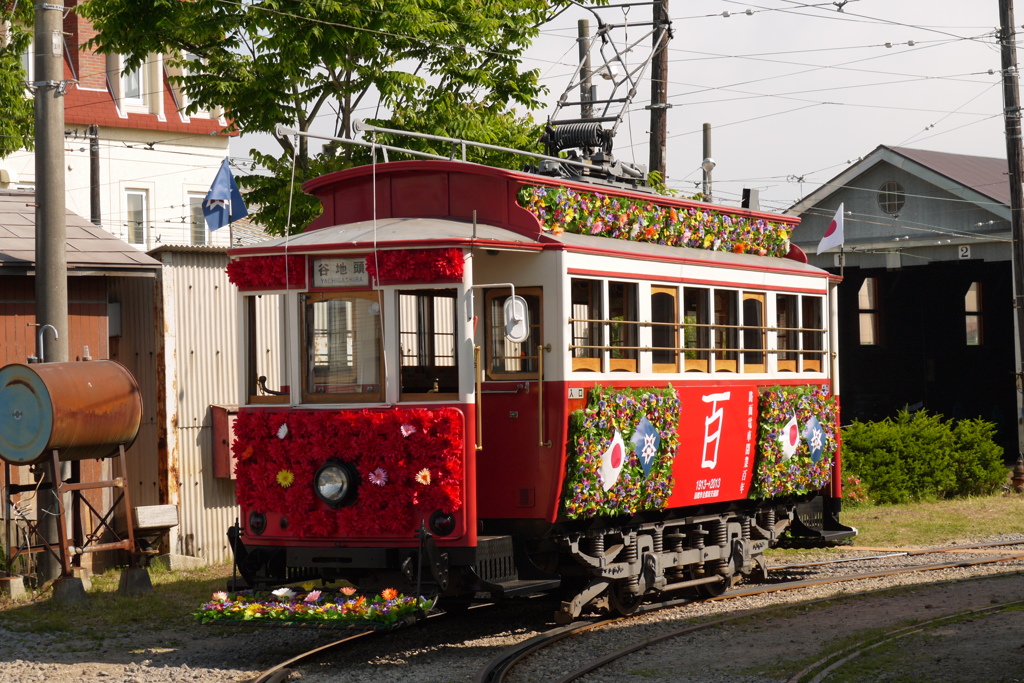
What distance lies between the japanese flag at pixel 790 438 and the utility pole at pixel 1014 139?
35.7 ft

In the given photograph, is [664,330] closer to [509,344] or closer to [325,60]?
[509,344]

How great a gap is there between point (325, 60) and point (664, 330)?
262 inches

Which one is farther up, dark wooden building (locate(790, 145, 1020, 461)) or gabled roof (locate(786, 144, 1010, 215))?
gabled roof (locate(786, 144, 1010, 215))

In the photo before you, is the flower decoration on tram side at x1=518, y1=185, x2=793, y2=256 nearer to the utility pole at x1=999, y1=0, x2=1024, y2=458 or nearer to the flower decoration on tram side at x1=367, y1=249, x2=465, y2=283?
the flower decoration on tram side at x1=367, y1=249, x2=465, y2=283

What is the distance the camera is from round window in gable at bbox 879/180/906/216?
2970 centimetres

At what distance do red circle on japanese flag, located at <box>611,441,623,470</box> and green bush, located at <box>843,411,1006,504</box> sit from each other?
458 inches

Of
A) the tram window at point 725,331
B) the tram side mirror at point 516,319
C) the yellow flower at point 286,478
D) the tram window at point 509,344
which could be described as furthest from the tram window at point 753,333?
the yellow flower at point 286,478

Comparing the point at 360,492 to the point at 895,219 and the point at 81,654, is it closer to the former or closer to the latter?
the point at 81,654

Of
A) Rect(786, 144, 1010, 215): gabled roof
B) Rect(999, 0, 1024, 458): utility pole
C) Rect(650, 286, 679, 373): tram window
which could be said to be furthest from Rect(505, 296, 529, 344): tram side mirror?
Rect(786, 144, 1010, 215): gabled roof

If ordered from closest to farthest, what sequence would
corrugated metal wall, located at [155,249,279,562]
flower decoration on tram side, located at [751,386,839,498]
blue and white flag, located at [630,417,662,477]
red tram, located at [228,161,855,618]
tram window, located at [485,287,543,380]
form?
red tram, located at [228,161,855,618]
tram window, located at [485,287,543,380]
blue and white flag, located at [630,417,662,477]
flower decoration on tram side, located at [751,386,839,498]
corrugated metal wall, located at [155,249,279,562]

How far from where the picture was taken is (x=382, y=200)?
36.0 feet

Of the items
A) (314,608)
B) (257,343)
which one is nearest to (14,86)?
(257,343)

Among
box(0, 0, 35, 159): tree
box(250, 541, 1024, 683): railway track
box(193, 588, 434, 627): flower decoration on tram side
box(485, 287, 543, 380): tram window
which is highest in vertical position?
box(0, 0, 35, 159): tree

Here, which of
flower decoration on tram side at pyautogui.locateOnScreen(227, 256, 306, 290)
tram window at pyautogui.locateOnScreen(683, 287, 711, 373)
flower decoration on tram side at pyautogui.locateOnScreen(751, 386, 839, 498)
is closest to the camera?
flower decoration on tram side at pyautogui.locateOnScreen(227, 256, 306, 290)
